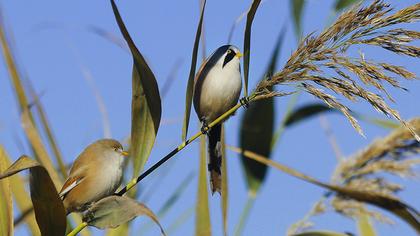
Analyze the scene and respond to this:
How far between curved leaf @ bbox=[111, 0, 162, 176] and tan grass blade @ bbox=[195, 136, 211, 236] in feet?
1.34

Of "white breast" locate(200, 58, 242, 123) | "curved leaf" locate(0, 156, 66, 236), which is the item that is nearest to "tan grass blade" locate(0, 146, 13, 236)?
"curved leaf" locate(0, 156, 66, 236)

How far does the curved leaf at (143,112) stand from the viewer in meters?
1.75

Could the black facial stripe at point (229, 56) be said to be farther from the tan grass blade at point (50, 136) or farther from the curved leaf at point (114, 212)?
the curved leaf at point (114, 212)

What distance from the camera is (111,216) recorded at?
59.4 inches

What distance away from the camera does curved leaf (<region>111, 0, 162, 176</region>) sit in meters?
1.75

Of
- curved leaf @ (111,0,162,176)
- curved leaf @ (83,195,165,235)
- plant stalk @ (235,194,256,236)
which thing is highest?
curved leaf @ (111,0,162,176)

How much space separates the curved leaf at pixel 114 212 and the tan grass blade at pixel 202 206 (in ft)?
1.83

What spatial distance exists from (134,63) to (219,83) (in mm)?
1372

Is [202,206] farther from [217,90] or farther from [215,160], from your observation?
[217,90]

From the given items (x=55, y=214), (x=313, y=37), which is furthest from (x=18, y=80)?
(x=313, y=37)

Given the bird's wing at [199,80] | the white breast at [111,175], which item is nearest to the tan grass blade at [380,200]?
the white breast at [111,175]

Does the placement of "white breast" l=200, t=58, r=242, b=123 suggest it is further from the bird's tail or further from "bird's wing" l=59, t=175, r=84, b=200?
"bird's wing" l=59, t=175, r=84, b=200

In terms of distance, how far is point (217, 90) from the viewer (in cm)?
306

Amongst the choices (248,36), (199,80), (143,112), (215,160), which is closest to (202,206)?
(143,112)
